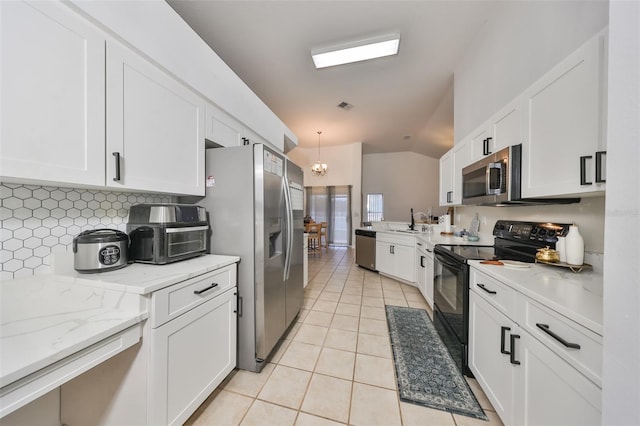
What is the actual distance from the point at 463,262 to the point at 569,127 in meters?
0.95

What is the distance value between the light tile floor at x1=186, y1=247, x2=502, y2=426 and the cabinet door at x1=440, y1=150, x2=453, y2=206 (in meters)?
1.73

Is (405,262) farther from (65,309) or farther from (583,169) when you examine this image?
(65,309)

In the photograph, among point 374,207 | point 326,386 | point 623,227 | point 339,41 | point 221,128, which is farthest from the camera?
point 374,207

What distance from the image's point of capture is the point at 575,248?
3.97ft

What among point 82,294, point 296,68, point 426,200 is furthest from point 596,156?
point 426,200

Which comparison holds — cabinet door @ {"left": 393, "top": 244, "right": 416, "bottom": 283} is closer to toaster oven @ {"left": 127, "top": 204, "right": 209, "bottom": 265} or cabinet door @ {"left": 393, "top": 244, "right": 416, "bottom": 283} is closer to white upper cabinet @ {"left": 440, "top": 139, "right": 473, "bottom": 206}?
white upper cabinet @ {"left": 440, "top": 139, "right": 473, "bottom": 206}

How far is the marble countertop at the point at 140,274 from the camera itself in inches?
37.9

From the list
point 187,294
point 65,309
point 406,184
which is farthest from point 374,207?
point 65,309

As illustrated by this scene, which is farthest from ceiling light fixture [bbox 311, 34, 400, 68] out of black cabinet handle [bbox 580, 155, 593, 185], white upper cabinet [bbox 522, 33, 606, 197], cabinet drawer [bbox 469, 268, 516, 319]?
cabinet drawer [bbox 469, 268, 516, 319]

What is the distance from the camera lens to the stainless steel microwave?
4.88 feet

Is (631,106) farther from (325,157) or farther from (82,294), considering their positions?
(325,157)

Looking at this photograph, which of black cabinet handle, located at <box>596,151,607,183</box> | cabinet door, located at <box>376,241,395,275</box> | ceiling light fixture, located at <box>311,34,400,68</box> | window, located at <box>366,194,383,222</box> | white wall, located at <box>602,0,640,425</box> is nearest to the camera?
white wall, located at <box>602,0,640,425</box>

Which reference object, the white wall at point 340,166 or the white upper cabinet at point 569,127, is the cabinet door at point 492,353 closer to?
the white upper cabinet at point 569,127

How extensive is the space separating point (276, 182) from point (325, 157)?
553cm
